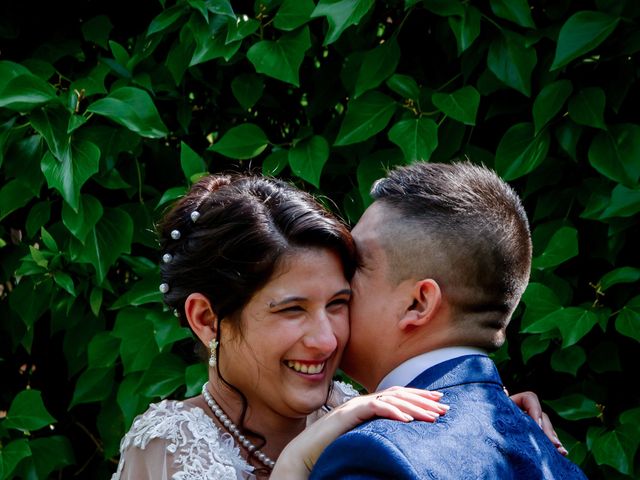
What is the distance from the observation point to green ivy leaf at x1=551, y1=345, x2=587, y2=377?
3.39m

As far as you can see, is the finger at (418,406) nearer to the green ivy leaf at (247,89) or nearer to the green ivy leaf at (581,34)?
the green ivy leaf at (581,34)

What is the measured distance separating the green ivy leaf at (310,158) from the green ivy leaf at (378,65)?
0.24 m

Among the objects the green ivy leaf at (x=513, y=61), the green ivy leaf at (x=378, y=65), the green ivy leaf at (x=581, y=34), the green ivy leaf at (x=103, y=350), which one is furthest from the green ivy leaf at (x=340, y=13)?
the green ivy leaf at (x=103, y=350)

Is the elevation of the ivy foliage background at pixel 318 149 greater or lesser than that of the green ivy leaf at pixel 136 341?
greater

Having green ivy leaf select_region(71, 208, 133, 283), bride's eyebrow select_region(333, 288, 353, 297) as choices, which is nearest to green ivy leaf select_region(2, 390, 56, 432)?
green ivy leaf select_region(71, 208, 133, 283)

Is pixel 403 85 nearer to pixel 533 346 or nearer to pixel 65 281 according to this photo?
pixel 533 346

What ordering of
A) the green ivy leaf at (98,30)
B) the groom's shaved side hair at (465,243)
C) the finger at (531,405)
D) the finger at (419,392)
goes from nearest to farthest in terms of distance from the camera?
the finger at (419,392)
the groom's shaved side hair at (465,243)
the finger at (531,405)
the green ivy leaf at (98,30)

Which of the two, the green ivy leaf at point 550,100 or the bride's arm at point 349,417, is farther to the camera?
the green ivy leaf at point 550,100

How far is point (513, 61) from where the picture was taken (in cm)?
346

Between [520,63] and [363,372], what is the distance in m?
1.26

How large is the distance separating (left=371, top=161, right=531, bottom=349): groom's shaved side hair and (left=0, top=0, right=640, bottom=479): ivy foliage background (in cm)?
66

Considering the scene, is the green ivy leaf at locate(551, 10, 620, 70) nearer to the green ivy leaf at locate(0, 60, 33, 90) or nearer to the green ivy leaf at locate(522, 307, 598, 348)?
the green ivy leaf at locate(522, 307, 598, 348)

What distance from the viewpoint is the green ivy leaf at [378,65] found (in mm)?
A: 3596

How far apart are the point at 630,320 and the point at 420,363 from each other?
38.8 inches
